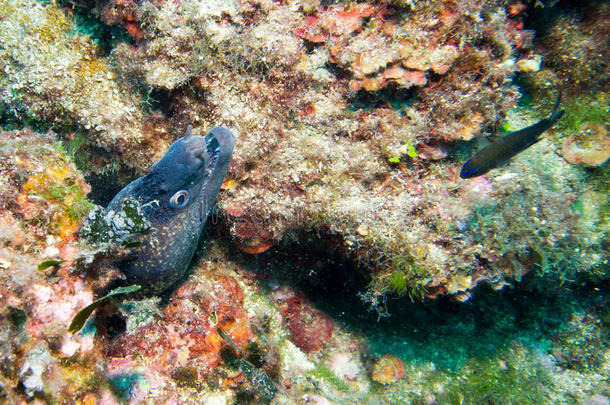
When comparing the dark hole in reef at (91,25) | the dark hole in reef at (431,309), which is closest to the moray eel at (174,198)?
the dark hole in reef at (431,309)

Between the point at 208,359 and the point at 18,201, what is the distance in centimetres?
223

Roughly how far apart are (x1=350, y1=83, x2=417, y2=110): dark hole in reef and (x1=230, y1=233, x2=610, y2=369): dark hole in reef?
180 centimetres

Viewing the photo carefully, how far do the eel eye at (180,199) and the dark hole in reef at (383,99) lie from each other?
7.15 ft

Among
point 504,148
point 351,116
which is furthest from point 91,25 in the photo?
point 504,148

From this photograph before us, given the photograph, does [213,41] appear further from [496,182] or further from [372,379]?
[372,379]

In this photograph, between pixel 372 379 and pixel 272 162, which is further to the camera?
pixel 372 379

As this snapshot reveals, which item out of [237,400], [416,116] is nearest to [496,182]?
[416,116]

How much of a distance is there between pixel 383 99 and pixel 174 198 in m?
2.65

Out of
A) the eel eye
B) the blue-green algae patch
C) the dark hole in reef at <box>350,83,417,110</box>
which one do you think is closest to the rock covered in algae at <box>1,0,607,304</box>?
the dark hole in reef at <box>350,83,417,110</box>

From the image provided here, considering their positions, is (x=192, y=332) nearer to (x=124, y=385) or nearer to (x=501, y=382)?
(x=124, y=385)

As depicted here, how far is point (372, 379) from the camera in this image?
13.6 feet

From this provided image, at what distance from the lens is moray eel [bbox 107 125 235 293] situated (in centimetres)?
279

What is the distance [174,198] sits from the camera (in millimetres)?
2887

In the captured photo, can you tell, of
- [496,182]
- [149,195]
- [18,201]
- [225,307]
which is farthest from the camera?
[496,182]
